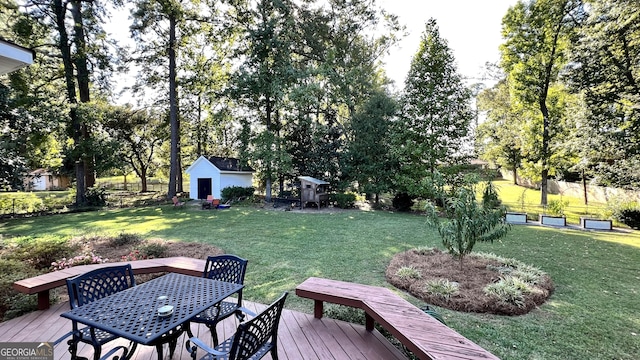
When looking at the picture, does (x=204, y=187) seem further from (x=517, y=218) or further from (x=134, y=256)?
(x=517, y=218)

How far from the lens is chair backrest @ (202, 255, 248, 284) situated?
3.37 meters

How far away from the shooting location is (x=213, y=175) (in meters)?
19.7

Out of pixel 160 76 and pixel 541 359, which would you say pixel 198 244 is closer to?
pixel 541 359

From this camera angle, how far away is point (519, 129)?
58.5ft

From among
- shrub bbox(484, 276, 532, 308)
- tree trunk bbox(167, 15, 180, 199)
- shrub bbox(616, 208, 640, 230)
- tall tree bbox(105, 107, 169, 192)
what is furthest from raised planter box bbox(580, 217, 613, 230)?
tall tree bbox(105, 107, 169, 192)

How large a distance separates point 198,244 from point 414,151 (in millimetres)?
11104

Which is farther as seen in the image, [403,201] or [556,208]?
[403,201]

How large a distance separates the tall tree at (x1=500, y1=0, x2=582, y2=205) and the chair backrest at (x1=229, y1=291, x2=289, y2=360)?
1845 cm

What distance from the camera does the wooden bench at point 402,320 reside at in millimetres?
2201

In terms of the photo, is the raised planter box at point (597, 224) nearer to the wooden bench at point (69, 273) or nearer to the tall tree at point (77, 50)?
the wooden bench at point (69, 273)

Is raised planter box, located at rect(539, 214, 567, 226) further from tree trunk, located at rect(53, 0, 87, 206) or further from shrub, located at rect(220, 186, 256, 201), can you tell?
tree trunk, located at rect(53, 0, 87, 206)

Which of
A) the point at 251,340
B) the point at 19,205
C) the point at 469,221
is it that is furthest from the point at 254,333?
the point at 19,205

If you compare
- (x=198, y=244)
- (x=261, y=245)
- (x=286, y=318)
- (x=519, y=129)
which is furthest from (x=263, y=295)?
(x=519, y=129)

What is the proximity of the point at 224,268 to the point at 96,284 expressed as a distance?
4.29ft
